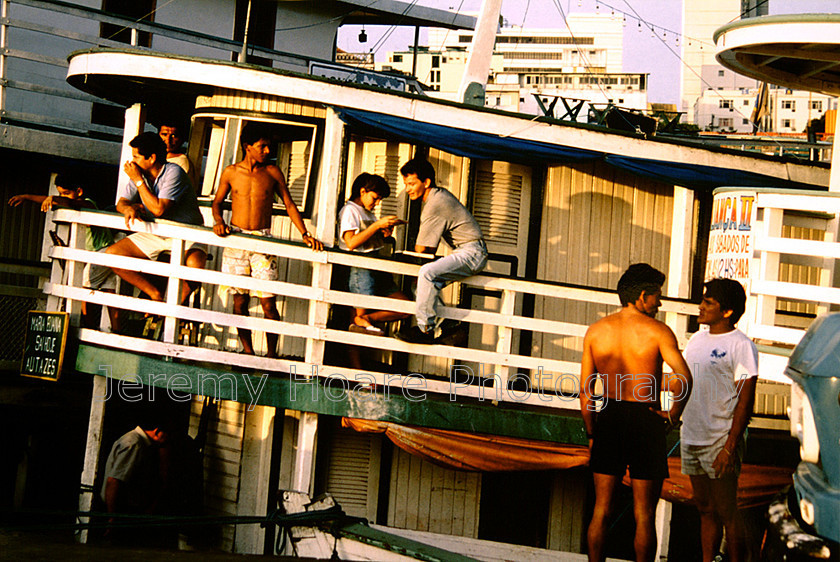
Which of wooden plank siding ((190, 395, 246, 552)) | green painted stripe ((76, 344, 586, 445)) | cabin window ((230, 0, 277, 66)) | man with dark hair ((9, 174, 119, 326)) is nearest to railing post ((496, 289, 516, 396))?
green painted stripe ((76, 344, 586, 445))

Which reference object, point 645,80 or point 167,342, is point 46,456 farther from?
point 645,80

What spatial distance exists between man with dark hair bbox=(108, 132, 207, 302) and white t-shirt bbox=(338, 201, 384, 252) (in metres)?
1.33

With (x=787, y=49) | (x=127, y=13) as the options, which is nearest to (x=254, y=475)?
(x=787, y=49)

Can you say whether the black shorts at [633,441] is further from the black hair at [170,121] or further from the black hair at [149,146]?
the black hair at [170,121]

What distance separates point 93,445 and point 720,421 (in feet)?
18.0

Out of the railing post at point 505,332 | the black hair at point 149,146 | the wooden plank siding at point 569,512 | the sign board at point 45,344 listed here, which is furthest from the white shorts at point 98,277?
the wooden plank siding at point 569,512

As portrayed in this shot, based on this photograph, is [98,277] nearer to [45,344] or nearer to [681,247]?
[45,344]

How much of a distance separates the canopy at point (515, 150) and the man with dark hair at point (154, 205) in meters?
1.68

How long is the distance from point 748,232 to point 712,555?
2542 millimetres

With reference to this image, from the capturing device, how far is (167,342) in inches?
315

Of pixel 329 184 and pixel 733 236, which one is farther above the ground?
pixel 329 184

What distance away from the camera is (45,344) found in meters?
8.45

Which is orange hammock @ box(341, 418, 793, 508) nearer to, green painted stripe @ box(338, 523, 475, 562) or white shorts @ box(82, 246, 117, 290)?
green painted stripe @ box(338, 523, 475, 562)

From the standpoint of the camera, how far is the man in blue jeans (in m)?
7.59
